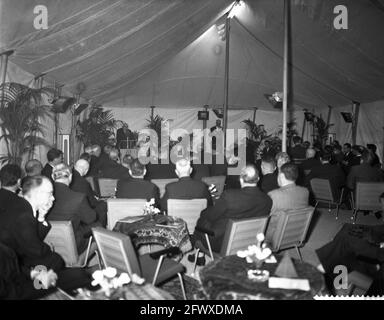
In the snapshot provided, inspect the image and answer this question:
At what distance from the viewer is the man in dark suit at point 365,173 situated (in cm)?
638

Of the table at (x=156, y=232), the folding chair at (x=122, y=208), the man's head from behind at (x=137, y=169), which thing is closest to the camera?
the table at (x=156, y=232)

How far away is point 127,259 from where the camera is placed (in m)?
2.63

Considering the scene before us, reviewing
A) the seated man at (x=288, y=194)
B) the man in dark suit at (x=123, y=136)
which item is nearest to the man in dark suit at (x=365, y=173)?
the seated man at (x=288, y=194)

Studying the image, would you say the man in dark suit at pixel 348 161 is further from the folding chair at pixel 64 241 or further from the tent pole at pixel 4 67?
the tent pole at pixel 4 67

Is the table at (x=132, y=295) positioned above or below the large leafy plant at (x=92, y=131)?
below

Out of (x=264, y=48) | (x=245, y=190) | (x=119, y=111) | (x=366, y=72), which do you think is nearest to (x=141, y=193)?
(x=245, y=190)

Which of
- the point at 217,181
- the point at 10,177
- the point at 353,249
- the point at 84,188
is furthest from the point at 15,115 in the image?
the point at 353,249

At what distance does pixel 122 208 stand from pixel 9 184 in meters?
1.18

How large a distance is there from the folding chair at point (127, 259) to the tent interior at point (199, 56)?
2.79 m

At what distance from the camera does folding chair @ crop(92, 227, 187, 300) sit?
259 cm

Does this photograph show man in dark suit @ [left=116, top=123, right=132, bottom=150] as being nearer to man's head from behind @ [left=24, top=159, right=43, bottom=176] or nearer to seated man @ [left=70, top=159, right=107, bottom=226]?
seated man @ [left=70, top=159, right=107, bottom=226]

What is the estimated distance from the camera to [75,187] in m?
4.63
